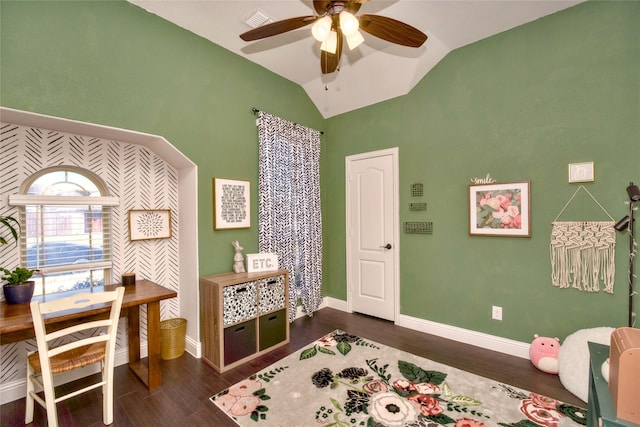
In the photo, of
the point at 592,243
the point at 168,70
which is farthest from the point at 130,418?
the point at 592,243

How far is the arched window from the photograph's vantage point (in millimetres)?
2266

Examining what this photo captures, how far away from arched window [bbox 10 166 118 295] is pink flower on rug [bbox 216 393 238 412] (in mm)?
1541

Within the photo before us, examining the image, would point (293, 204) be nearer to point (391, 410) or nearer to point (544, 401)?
point (391, 410)

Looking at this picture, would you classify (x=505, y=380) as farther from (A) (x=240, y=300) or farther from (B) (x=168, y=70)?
(B) (x=168, y=70)

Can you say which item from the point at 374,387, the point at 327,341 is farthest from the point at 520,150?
the point at 327,341

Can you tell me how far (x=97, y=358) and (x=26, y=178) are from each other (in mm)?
1532

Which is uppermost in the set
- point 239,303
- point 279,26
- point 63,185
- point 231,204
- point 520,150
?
point 279,26

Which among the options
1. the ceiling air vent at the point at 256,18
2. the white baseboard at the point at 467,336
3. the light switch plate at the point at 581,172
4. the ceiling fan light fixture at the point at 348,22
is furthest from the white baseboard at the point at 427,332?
the ceiling air vent at the point at 256,18

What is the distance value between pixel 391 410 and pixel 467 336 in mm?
1486

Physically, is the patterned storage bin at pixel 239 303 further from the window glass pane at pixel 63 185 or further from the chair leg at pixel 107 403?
the window glass pane at pixel 63 185

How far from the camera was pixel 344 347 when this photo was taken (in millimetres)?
2961

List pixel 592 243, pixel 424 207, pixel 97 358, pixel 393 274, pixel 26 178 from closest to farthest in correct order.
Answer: pixel 97 358
pixel 26 178
pixel 592 243
pixel 424 207
pixel 393 274

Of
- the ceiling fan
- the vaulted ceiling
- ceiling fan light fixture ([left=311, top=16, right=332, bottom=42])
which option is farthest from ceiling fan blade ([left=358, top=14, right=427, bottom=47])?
the vaulted ceiling

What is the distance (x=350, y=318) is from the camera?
12.5 ft
